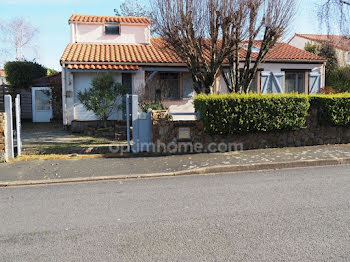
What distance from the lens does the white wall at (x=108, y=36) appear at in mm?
16938

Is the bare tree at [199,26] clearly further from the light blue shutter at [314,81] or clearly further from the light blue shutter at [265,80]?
the light blue shutter at [314,81]

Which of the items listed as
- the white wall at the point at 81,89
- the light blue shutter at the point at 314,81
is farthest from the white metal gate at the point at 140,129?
the light blue shutter at the point at 314,81

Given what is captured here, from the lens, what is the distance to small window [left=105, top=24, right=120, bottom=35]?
17406 millimetres

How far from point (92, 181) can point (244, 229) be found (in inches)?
153

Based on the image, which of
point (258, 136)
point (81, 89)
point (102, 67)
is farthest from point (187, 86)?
point (258, 136)

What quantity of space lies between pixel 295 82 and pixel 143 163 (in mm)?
12190

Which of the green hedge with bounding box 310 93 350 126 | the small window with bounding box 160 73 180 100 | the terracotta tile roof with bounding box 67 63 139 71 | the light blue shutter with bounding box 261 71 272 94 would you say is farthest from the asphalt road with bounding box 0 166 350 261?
the light blue shutter with bounding box 261 71 272 94

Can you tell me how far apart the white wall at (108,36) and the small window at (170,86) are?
313cm

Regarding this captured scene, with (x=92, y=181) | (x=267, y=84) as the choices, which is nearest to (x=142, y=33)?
(x=267, y=84)

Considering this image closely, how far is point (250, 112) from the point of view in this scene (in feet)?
31.8

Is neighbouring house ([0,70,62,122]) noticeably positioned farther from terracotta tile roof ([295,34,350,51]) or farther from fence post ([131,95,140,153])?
terracotta tile roof ([295,34,350,51])

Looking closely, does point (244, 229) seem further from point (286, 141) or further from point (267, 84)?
point (267, 84)

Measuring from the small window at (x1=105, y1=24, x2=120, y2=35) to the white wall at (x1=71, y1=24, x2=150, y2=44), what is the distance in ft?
0.83

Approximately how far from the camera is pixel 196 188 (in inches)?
240
